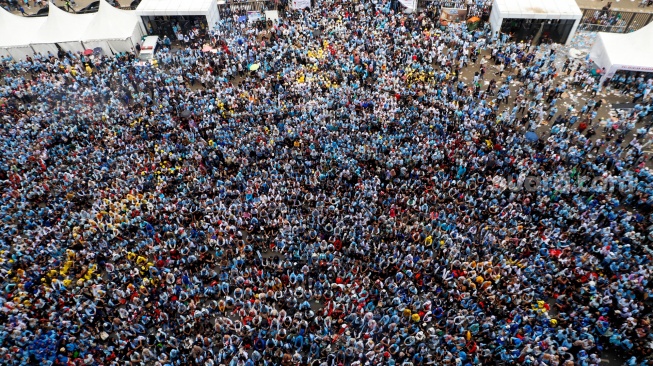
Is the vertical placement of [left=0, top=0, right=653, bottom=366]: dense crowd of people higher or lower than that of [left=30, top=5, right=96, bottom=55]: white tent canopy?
lower

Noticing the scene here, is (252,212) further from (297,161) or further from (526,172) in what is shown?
(526,172)

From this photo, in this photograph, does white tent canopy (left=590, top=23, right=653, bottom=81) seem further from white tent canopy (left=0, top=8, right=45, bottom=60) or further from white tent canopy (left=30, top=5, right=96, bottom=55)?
white tent canopy (left=0, top=8, right=45, bottom=60)

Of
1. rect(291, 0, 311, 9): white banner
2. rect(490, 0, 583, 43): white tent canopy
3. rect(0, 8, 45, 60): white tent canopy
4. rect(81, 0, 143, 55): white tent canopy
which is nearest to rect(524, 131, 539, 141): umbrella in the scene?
rect(490, 0, 583, 43): white tent canopy

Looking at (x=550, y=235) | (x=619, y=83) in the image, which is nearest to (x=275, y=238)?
(x=550, y=235)

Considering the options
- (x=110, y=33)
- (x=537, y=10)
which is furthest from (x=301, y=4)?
(x=537, y=10)

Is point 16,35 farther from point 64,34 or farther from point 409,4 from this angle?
point 409,4

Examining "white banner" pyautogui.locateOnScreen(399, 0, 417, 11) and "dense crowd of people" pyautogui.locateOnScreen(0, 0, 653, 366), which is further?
"white banner" pyautogui.locateOnScreen(399, 0, 417, 11)

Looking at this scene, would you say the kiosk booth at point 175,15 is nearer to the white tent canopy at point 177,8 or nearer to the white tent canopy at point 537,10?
the white tent canopy at point 177,8
